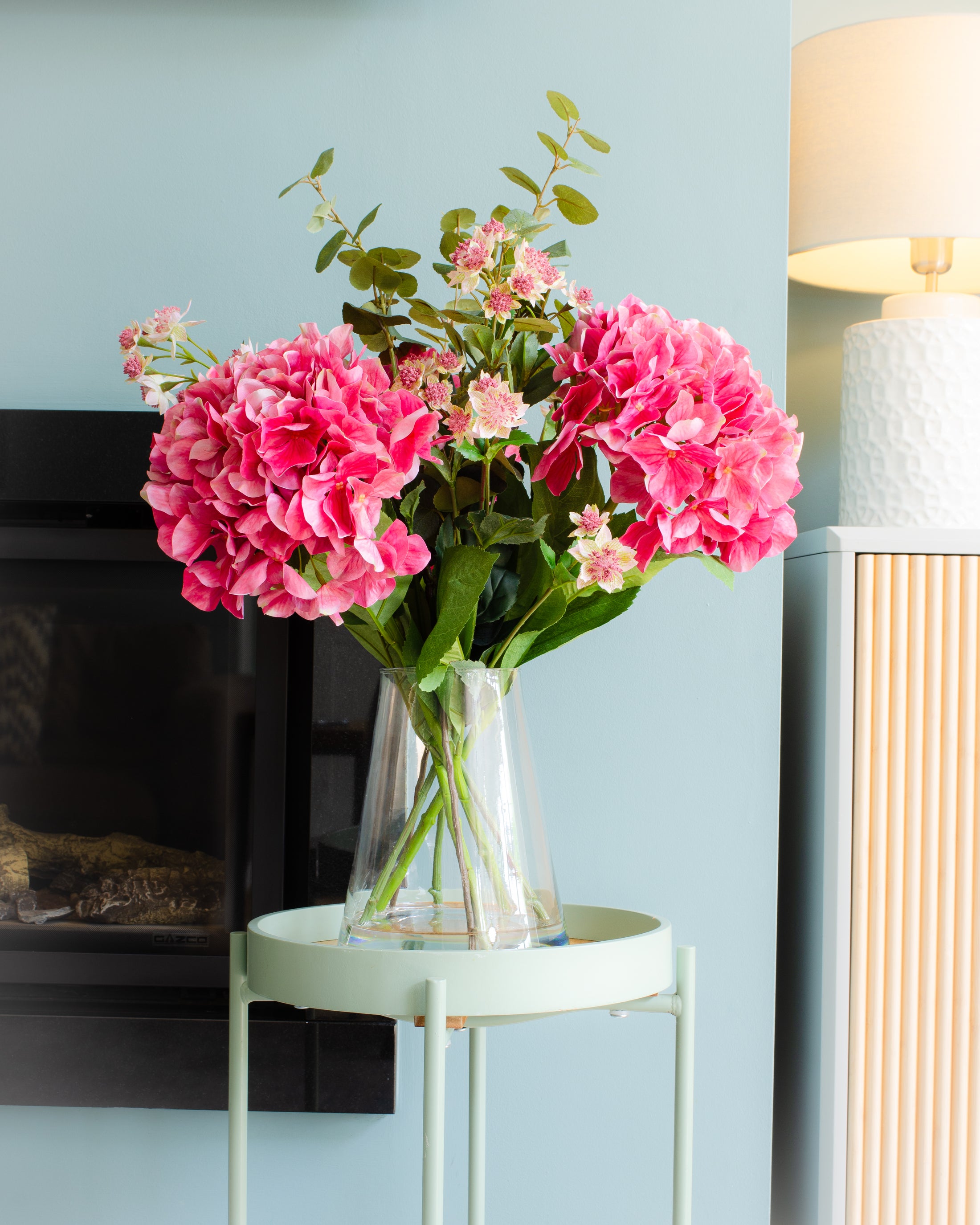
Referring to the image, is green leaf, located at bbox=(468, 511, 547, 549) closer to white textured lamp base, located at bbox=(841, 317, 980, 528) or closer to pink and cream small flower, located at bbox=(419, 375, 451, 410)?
pink and cream small flower, located at bbox=(419, 375, 451, 410)

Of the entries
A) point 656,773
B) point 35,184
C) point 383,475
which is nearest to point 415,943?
point 383,475

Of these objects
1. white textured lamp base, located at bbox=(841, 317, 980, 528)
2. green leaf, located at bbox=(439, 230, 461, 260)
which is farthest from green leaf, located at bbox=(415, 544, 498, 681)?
white textured lamp base, located at bbox=(841, 317, 980, 528)

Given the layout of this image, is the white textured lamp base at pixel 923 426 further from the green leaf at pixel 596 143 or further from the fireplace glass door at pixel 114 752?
the fireplace glass door at pixel 114 752

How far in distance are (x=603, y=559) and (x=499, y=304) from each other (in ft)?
0.60

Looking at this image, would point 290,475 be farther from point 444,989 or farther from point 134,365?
point 444,989

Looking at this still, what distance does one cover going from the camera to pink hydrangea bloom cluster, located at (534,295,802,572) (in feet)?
2.23

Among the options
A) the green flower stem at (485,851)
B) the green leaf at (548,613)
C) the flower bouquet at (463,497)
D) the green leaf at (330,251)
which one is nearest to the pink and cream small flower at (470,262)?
the flower bouquet at (463,497)

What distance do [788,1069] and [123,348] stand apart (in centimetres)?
100

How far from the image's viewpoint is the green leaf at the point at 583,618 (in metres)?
0.79

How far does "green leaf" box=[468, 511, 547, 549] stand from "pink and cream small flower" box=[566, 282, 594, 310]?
15 centimetres

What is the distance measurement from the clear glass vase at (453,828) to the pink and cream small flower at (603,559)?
0.13 metres

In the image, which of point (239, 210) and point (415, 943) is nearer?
point (415, 943)

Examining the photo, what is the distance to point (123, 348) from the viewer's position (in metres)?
0.77

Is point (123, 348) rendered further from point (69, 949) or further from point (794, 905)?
point (794, 905)
